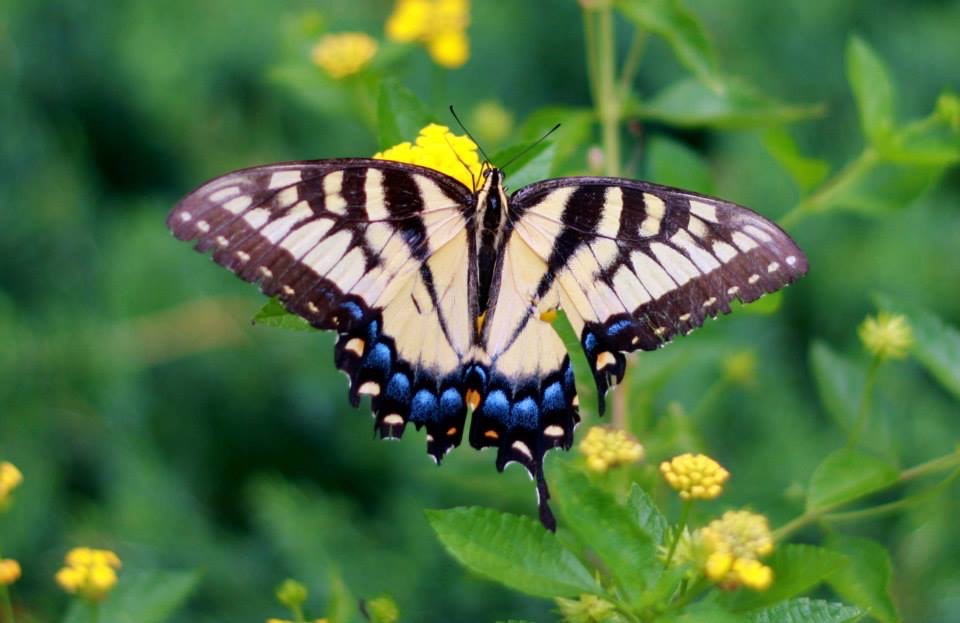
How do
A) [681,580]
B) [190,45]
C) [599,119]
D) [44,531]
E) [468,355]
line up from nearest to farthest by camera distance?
[681,580]
[468,355]
[599,119]
[44,531]
[190,45]

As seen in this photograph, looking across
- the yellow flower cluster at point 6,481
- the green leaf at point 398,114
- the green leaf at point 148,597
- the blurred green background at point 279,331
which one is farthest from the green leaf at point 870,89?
the yellow flower cluster at point 6,481

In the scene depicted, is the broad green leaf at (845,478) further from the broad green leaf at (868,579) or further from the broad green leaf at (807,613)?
the broad green leaf at (807,613)

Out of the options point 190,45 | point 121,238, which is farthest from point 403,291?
→ point 190,45

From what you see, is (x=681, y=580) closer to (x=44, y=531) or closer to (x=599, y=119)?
(x=599, y=119)

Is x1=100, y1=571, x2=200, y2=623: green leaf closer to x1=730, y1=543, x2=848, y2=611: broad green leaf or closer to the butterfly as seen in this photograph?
the butterfly

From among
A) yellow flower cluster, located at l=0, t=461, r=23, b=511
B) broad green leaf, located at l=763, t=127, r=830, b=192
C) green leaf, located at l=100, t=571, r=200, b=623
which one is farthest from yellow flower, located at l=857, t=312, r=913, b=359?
yellow flower cluster, located at l=0, t=461, r=23, b=511

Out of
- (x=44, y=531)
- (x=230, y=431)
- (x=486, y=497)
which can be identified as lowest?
(x=44, y=531)
